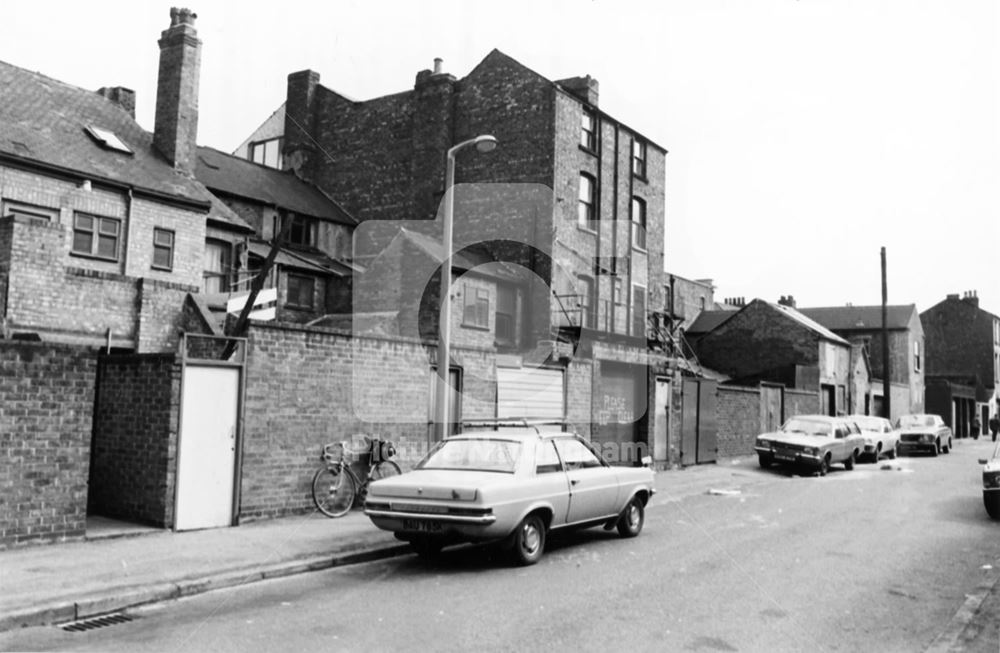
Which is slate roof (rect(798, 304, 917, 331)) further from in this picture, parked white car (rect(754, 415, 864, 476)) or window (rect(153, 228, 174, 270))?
window (rect(153, 228, 174, 270))

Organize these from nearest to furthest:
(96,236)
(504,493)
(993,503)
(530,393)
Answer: (504,493) → (993,503) → (530,393) → (96,236)

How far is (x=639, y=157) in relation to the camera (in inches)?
1283

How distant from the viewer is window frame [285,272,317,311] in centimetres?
2755

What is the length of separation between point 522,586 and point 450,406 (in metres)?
7.37

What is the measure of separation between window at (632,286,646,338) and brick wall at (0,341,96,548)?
23.6 metres

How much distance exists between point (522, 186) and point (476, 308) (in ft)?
17.2

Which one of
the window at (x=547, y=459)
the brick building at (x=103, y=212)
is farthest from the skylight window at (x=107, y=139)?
the window at (x=547, y=459)

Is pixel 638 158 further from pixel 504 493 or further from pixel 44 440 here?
Result: pixel 44 440

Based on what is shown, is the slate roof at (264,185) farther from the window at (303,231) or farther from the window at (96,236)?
the window at (96,236)

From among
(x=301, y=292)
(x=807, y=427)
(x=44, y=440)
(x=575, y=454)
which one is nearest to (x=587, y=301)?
(x=807, y=427)

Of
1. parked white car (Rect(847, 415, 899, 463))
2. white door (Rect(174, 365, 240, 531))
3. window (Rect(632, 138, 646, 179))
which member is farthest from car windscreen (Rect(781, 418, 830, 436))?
white door (Rect(174, 365, 240, 531))

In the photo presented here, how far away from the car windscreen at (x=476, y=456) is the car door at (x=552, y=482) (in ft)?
1.16

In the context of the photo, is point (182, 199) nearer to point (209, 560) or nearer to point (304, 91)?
point (304, 91)

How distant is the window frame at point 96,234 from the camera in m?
21.8
